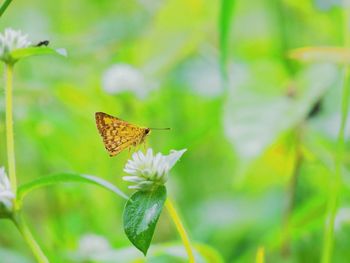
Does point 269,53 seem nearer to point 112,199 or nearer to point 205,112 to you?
point 205,112

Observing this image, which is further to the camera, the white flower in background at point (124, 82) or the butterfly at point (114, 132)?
the white flower in background at point (124, 82)

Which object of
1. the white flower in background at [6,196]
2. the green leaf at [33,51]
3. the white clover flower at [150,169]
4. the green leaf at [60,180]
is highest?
the green leaf at [33,51]

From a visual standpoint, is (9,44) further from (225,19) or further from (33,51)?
(225,19)

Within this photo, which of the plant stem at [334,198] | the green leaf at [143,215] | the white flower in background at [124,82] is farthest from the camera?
the white flower in background at [124,82]

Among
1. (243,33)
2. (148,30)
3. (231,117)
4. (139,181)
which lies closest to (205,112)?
(148,30)

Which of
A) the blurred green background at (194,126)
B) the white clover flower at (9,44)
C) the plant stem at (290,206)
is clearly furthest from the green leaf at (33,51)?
the plant stem at (290,206)

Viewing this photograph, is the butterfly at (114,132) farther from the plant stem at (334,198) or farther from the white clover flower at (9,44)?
the plant stem at (334,198)

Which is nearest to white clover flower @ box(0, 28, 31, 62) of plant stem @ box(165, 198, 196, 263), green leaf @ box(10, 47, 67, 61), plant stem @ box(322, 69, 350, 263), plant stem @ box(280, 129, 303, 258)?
green leaf @ box(10, 47, 67, 61)
